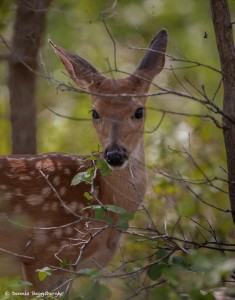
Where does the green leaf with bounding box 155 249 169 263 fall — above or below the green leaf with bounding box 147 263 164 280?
above

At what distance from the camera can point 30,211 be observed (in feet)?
20.1

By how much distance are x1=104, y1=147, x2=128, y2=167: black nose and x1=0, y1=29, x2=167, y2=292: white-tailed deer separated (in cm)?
1

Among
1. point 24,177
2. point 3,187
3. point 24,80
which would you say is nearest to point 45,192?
point 24,177

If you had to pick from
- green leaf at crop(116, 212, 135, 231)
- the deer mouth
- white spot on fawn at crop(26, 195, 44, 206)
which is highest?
the deer mouth

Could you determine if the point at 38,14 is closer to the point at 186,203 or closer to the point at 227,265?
the point at 186,203

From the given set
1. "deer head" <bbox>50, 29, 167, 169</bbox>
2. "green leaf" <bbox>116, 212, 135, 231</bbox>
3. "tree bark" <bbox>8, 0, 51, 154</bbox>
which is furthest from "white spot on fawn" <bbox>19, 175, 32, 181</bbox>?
"tree bark" <bbox>8, 0, 51, 154</bbox>

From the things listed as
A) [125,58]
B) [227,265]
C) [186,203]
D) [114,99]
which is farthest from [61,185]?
[125,58]

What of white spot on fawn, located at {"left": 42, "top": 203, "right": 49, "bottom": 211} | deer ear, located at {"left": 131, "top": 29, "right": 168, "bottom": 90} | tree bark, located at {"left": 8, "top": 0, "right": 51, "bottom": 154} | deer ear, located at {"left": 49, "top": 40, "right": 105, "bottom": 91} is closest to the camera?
white spot on fawn, located at {"left": 42, "top": 203, "right": 49, "bottom": 211}

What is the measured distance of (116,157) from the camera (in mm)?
5691

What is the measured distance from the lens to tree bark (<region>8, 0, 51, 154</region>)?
7.92m

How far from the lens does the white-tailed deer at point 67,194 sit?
6.00 meters

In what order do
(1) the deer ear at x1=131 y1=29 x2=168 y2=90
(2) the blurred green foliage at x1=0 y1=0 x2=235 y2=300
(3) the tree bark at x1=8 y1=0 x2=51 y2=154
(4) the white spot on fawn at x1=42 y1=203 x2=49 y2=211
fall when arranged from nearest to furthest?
(4) the white spot on fawn at x1=42 y1=203 x2=49 y2=211
(1) the deer ear at x1=131 y1=29 x2=168 y2=90
(2) the blurred green foliage at x1=0 y1=0 x2=235 y2=300
(3) the tree bark at x1=8 y1=0 x2=51 y2=154

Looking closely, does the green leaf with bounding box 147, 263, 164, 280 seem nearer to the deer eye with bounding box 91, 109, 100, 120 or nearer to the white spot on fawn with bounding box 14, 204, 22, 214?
the white spot on fawn with bounding box 14, 204, 22, 214

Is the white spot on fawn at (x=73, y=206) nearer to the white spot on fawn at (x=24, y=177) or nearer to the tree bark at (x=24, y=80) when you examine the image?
the white spot on fawn at (x=24, y=177)
